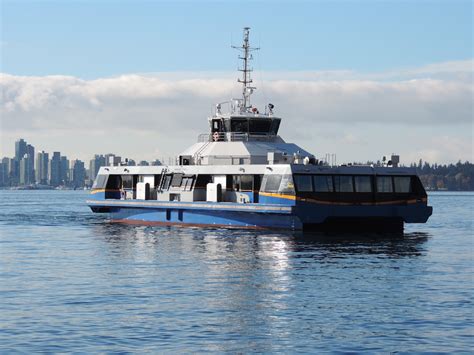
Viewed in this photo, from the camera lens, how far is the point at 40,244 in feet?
175

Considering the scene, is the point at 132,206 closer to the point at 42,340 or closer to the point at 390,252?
the point at 390,252

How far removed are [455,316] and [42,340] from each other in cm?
1231

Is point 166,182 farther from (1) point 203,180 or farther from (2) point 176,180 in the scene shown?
(1) point 203,180

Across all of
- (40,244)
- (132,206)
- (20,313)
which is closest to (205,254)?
(40,244)

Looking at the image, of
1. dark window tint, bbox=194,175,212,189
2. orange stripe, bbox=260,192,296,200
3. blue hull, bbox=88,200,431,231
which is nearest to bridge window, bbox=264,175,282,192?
orange stripe, bbox=260,192,296,200

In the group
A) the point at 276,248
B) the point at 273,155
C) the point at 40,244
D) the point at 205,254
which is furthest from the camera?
the point at 273,155

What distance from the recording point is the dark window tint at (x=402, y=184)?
5928cm

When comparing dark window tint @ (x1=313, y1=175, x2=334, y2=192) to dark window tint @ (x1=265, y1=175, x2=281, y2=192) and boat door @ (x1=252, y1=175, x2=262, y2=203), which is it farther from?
boat door @ (x1=252, y1=175, x2=262, y2=203)

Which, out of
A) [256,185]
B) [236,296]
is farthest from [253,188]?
[236,296]

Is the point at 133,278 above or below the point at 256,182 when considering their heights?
below

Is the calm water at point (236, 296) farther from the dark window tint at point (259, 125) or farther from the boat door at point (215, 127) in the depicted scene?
the boat door at point (215, 127)

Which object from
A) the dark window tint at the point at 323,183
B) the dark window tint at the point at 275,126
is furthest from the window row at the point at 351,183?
the dark window tint at the point at 275,126

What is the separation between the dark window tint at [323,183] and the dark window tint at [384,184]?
3800mm

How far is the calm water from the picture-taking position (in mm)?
23703
